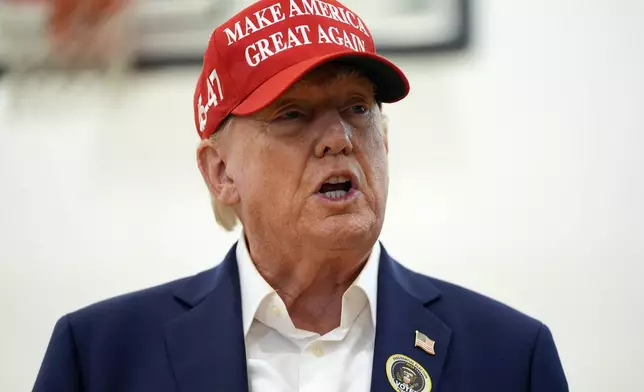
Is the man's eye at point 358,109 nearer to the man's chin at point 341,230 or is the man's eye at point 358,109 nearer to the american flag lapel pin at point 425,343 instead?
the man's chin at point 341,230

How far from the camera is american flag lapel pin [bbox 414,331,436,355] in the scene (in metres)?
1.18

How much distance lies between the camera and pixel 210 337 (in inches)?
47.0

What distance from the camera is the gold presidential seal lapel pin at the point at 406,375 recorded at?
1128 millimetres

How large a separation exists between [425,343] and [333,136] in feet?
1.08

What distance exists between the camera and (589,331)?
5.96 ft

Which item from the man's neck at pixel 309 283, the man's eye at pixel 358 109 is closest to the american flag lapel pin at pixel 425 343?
the man's neck at pixel 309 283

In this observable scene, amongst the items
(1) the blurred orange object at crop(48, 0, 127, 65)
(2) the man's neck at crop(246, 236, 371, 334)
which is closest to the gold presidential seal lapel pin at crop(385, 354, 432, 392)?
(2) the man's neck at crop(246, 236, 371, 334)

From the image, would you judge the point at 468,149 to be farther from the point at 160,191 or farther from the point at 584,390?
the point at 160,191

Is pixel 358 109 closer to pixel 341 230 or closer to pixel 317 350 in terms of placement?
pixel 341 230

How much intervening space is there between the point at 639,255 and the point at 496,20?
63 cm

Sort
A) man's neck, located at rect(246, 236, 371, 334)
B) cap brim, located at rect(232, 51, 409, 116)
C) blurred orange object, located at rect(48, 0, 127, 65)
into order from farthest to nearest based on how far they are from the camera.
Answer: blurred orange object, located at rect(48, 0, 127, 65) < man's neck, located at rect(246, 236, 371, 334) < cap brim, located at rect(232, 51, 409, 116)

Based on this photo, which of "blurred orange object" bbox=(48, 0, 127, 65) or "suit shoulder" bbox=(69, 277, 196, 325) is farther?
"blurred orange object" bbox=(48, 0, 127, 65)

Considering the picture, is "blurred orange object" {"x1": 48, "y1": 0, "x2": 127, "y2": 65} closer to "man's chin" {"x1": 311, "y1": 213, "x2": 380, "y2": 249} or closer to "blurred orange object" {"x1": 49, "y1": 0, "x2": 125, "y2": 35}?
"blurred orange object" {"x1": 49, "y1": 0, "x2": 125, "y2": 35}

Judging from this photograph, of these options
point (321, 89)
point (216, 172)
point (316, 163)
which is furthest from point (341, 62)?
point (216, 172)
